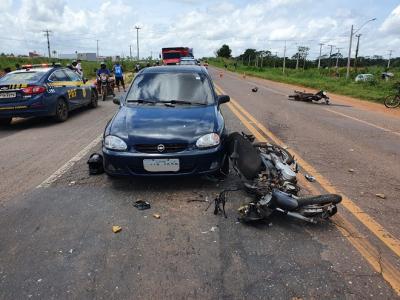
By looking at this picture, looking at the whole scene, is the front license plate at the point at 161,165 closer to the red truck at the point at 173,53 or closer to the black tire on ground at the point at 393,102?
the black tire on ground at the point at 393,102

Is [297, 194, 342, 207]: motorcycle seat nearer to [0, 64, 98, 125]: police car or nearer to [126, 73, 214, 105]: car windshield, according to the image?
[126, 73, 214, 105]: car windshield

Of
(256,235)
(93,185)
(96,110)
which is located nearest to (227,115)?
(96,110)

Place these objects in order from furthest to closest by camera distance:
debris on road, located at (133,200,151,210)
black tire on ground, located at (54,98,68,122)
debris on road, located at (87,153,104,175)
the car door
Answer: the car door → black tire on ground, located at (54,98,68,122) → debris on road, located at (87,153,104,175) → debris on road, located at (133,200,151,210)

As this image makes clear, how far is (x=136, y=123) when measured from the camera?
5102 millimetres

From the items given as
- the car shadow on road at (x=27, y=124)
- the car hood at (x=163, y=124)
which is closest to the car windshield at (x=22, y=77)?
the car shadow on road at (x=27, y=124)

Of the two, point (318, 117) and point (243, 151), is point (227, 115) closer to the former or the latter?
point (318, 117)

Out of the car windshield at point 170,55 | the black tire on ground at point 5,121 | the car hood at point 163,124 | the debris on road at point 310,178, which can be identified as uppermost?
the car windshield at point 170,55

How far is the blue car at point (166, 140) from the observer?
4734 millimetres

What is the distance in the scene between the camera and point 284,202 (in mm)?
3928

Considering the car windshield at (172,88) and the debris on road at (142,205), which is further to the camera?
the car windshield at (172,88)

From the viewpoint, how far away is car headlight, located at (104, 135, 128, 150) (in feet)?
15.9

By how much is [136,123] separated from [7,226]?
1.98 metres

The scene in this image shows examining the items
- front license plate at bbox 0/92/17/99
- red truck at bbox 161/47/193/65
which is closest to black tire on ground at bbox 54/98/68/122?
front license plate at bbox 0/92/17/99

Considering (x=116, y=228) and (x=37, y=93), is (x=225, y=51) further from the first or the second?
(x=116, y=228)
